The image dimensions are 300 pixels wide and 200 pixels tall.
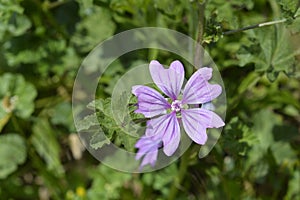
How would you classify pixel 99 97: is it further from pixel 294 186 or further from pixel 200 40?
pixel 294 186

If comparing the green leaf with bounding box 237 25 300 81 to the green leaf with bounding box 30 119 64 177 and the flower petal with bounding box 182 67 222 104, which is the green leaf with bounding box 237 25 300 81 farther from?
the green leaf with bounding box 30 119 64 177

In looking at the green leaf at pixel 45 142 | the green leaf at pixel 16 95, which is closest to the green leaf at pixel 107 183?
the green leaf at pixel 45 142

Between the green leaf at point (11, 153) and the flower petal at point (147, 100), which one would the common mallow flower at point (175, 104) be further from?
the green leaf at point (11, 153)

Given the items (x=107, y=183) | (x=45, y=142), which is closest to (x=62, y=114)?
(x=45, y=142)

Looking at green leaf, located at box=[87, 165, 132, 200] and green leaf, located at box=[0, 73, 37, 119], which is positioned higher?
green leaf, located at box=[0, 73, 37, 119]

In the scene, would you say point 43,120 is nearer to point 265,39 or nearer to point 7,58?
point 7,58

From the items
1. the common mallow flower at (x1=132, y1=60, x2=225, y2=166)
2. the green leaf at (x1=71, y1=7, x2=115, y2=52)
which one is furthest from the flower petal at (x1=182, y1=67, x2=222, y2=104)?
the green leaf at (x1=71, y1=7, x2=115, y2=52)
